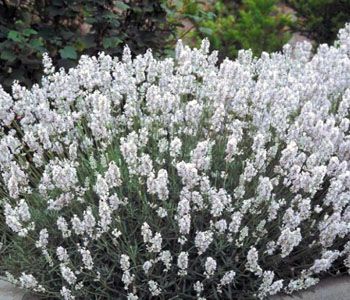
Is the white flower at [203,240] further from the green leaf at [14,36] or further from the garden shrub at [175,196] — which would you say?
the green leaf at [14,36]

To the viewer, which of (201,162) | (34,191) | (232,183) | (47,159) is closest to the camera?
(201,162)

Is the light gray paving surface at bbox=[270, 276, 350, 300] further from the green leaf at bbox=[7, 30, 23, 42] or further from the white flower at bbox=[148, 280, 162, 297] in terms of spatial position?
the green leaf at bbox=[7, 30, 23, 42]

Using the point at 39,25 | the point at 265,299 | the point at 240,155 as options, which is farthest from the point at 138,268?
the point at 39,25

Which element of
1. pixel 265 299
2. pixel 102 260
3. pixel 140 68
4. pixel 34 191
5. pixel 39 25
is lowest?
pixel 265 299

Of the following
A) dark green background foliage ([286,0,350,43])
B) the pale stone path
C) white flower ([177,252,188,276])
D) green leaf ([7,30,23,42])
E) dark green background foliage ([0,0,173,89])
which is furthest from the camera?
dark green background foliage ([286,0,350,43])

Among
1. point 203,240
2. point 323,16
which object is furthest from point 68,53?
point 323,16

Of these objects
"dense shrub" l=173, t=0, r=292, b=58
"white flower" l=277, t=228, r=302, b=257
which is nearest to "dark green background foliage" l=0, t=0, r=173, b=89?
"dense shrub" l=173, t=0, r=292, b=58

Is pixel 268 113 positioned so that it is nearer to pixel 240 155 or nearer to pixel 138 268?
pixel 240 155
